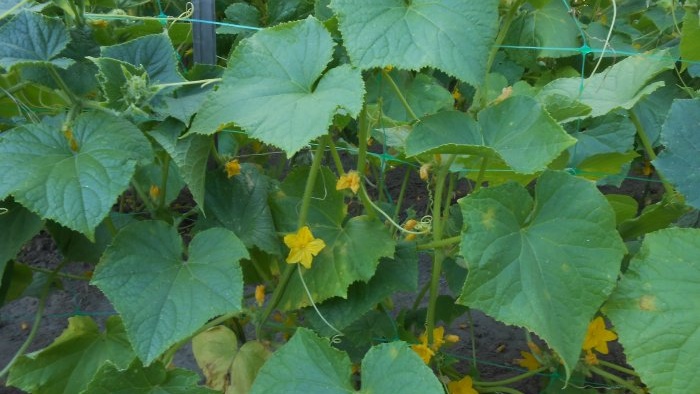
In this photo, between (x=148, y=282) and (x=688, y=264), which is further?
(x=148, y=282)

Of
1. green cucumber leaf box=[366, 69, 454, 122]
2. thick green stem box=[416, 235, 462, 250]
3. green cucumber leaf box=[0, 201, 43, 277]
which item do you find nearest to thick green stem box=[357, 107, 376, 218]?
thick green stem box=[416, 235, 462, 250]

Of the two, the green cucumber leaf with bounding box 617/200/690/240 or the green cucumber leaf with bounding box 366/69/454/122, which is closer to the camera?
the green cucumber leaf with bounding box 617/200/690/240

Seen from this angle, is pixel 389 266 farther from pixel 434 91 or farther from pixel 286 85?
pixel 434 91

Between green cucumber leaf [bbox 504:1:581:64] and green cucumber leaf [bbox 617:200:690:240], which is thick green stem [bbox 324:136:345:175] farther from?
green cucumber leaf [bbox 504:1:581:64]

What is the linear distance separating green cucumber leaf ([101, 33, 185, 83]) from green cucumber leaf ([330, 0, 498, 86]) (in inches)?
15.5

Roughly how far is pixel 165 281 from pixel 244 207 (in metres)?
0.33

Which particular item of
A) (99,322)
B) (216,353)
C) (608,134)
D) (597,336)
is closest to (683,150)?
(597,336)

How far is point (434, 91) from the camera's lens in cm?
198

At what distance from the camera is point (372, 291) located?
150cm

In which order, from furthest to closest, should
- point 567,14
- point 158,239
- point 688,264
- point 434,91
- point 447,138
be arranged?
point 567,14 < point 434,91 < point 158,239 < point 447,138 < point 688,264

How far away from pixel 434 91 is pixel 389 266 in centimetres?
66

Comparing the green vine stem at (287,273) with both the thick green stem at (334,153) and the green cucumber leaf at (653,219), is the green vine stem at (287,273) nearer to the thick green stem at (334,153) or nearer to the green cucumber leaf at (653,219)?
the thick green stem at (334,153)

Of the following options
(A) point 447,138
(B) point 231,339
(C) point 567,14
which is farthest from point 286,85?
(C) point 567,14

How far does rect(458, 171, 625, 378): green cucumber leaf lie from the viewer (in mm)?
1169
